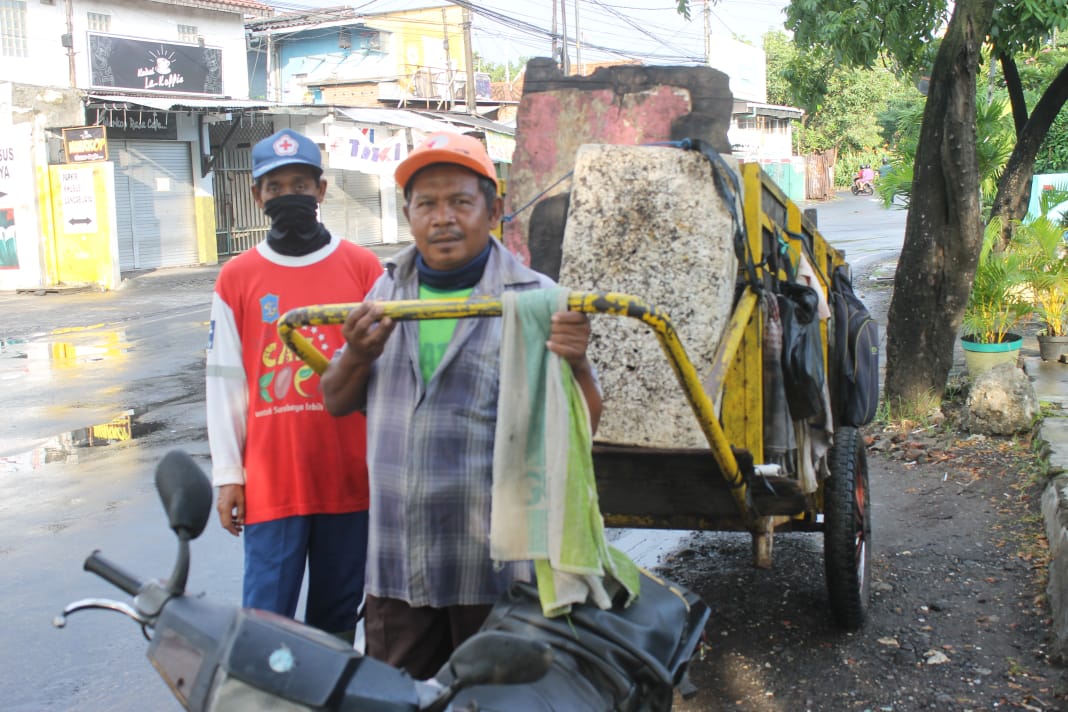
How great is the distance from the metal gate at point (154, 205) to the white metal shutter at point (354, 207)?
4.04 meters

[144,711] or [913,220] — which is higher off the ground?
[913,220]

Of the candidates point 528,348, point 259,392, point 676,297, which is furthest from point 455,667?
point 676,297

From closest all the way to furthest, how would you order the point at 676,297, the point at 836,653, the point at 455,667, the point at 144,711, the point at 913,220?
the point at 455,667 < the point at 676,297 < the point at 144,711 < the point at 836,653 < the point at 913,220

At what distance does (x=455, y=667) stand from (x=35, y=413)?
335 inches

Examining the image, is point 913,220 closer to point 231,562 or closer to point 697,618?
point 231,562

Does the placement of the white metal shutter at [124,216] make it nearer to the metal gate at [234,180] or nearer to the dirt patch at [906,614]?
the metal gate at [234,180]

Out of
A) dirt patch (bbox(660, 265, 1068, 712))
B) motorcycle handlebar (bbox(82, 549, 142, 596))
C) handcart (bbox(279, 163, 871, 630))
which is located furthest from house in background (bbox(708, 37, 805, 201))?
motorcycle handlebar (bbox(82, 549, 142, 596))

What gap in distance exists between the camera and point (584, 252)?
11.2 feet

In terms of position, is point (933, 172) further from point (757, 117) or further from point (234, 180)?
point (757, 117)

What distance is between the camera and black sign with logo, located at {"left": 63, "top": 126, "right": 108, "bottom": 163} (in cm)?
1867

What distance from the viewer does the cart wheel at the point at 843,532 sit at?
3.98 m

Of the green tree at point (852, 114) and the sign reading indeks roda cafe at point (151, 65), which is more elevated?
the green tree at point (852, 114)

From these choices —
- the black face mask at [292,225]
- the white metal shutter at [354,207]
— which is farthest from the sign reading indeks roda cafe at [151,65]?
the black face mask at [292,225]

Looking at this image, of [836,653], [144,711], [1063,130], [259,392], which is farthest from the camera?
[1063,130]
